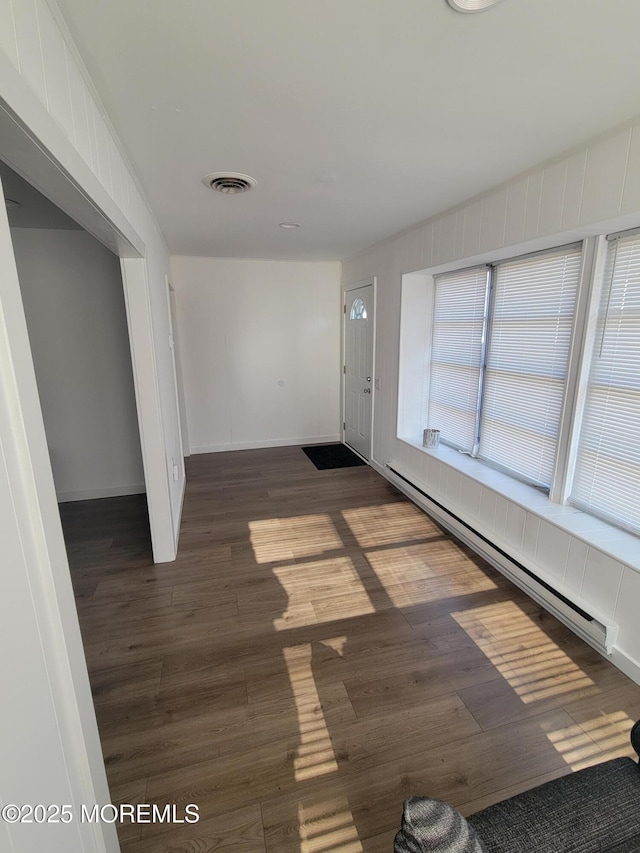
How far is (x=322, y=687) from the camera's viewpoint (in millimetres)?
1771

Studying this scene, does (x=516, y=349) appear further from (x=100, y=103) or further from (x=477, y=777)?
(x=100, y=103)

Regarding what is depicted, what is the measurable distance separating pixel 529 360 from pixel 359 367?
243 cm

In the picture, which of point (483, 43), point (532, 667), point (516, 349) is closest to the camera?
point (483, 43)

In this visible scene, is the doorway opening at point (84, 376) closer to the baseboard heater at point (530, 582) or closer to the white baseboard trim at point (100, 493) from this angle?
the white baseboard trim at point (100, 493)

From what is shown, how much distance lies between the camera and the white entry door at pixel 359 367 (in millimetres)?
4469

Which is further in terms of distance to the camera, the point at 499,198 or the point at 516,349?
the point at 516,349

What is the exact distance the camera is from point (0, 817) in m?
0.60

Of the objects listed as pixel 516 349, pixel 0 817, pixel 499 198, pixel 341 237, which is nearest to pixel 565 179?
pixel 499 198

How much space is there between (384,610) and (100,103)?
2.71m

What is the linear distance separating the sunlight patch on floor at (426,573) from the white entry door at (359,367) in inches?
75.1

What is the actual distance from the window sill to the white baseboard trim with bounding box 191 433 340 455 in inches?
100

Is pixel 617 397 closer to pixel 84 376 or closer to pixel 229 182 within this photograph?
pixel 229 182

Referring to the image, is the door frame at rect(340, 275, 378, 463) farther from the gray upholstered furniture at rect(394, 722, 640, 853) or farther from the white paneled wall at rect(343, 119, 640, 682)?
the gray upholstered furniture at rect(394, 722, 640, 853)

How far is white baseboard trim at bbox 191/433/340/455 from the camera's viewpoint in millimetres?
5215
